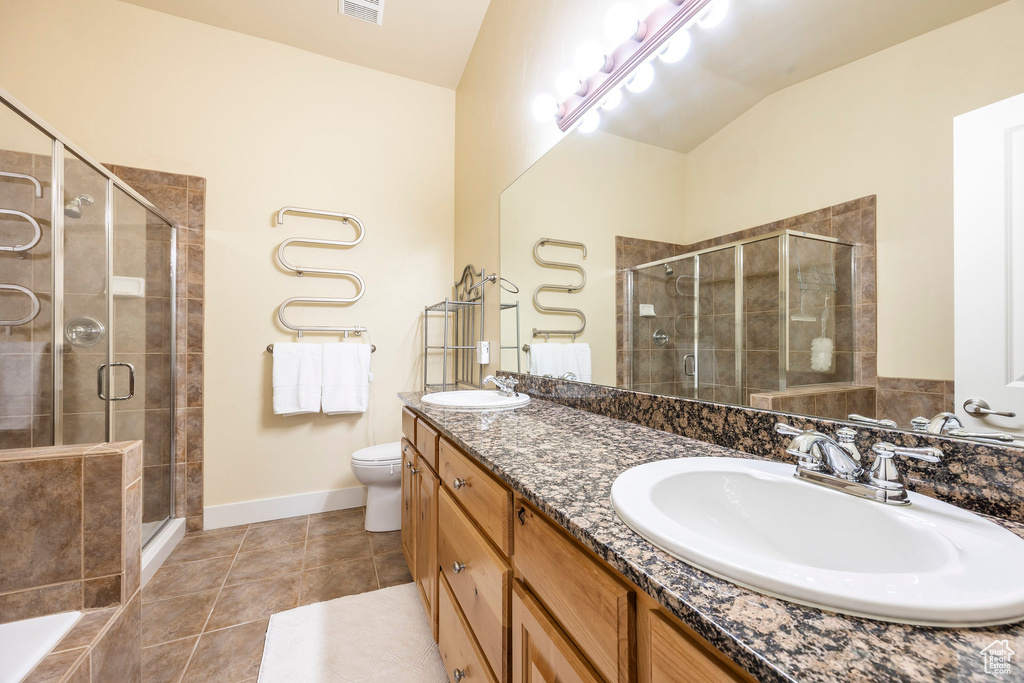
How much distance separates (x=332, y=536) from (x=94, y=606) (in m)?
1.21

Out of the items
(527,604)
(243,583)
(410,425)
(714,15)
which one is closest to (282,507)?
(243,583)

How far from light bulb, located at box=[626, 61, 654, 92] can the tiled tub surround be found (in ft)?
5.49

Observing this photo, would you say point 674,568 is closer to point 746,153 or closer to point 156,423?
point 746,153

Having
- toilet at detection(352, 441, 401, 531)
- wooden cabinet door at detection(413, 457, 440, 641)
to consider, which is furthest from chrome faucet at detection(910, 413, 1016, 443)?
toilet at detection(352, 441, 401, 531)

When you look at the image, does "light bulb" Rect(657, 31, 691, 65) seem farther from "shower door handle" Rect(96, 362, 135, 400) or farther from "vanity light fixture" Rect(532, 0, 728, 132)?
"shower door handle" Rect(96, 362, 135, 400)

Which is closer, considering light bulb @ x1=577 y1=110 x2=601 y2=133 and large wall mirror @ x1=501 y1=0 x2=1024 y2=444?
large wall mirror @ x1=501 y1=0 x2=1024 y2=444

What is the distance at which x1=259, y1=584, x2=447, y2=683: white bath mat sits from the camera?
1.22 m

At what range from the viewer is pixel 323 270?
2.36 m

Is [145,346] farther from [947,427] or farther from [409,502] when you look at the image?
[947,427]

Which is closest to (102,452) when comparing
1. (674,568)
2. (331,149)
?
(674,568)

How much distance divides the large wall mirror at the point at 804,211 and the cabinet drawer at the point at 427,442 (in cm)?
57

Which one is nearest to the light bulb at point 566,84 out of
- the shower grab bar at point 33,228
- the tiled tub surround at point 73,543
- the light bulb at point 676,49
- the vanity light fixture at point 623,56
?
the vanity light fixture at point 623,56

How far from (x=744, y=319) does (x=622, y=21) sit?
93 cm

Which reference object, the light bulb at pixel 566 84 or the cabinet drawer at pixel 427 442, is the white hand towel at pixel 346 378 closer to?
the cabinet drawer at pixel 427 442
